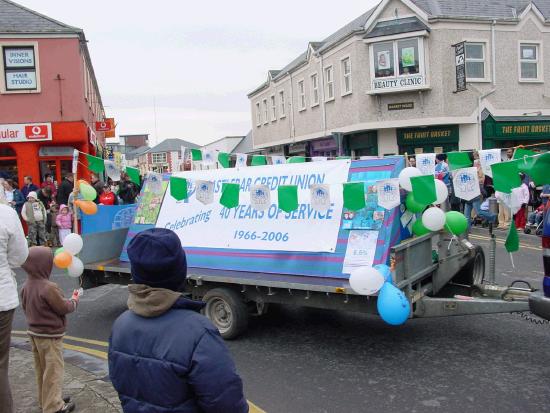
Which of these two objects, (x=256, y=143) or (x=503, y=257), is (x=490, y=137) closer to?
(x=503, y=257)

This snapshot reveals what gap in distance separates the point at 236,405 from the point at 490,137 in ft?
77.4

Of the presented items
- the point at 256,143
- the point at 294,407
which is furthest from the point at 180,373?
the point at 256,143

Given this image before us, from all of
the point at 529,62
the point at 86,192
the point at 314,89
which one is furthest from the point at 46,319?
the point at 314,89

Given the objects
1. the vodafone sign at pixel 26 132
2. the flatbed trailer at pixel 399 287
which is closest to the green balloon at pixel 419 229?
the flatbed trailer at pixel 399 287

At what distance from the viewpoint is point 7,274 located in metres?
4.16

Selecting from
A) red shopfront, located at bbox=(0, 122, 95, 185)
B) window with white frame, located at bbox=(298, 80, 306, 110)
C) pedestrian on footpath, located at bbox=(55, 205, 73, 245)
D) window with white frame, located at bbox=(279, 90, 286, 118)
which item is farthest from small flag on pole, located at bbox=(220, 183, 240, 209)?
window with white frame, located at bbox=(279, 90, 286, 118)

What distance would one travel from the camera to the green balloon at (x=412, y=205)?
18.6 ft

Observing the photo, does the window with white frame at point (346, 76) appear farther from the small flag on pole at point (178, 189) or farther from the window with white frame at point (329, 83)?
the small flag on pole at point (178, 189)

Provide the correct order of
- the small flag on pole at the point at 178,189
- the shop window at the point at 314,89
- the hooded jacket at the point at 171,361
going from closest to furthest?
the hooded jacket at the point at 171,361, the small flag on pole at the point at 178,189, the shop window at the point at 314,89

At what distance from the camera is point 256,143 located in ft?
129

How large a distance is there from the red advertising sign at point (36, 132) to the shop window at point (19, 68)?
1391 millimetres

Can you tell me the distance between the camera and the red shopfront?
1855cm

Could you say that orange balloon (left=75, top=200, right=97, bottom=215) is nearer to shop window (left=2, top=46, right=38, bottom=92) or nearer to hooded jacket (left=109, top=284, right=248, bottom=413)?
hooded jacket (left=109, top=284, right=248, bottom=413)

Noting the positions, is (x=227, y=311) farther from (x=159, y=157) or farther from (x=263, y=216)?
(x=159, y=157)
